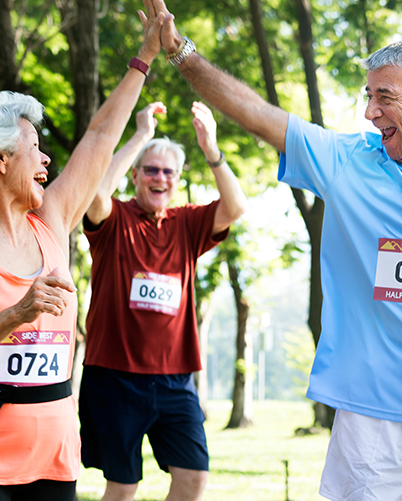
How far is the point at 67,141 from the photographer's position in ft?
30.1

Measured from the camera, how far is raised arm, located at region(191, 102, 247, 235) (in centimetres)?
376

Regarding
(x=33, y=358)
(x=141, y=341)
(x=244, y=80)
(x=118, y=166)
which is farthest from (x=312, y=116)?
(x=33, y=358)

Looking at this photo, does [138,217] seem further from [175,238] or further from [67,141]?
[67,141]

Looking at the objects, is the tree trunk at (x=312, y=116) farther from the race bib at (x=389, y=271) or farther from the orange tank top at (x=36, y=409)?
the orange tank top at (x=36, y=409)

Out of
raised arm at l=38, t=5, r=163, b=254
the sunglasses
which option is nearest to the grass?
the sunglasses

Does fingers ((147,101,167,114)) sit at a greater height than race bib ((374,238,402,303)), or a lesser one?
greater

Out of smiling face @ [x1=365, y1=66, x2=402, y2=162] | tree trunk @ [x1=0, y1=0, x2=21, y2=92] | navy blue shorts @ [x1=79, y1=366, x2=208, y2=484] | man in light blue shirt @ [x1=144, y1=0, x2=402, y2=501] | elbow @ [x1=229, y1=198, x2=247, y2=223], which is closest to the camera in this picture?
man in light blue shirt @ [x1=144, y1=0, x2=402, y2=501]

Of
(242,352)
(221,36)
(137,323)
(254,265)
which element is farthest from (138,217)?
(242,352)

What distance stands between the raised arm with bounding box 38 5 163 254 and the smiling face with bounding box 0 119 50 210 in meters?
0.19

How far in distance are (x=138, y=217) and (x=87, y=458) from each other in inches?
62.5

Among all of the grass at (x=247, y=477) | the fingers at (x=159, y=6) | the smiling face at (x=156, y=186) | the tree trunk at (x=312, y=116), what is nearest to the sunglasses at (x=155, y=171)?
the smiling face at (x=156, y=186)

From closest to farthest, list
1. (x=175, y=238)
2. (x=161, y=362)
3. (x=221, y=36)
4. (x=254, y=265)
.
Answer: (x=161, y=362) → (x=175, y=238) → (x=221, y=36) → (x=254, y=265)

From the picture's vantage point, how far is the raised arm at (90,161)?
2.61 metres

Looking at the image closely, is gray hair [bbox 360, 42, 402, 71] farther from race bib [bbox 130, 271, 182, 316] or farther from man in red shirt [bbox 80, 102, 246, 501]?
race bib [bbox 130, 271, 182, 316]
